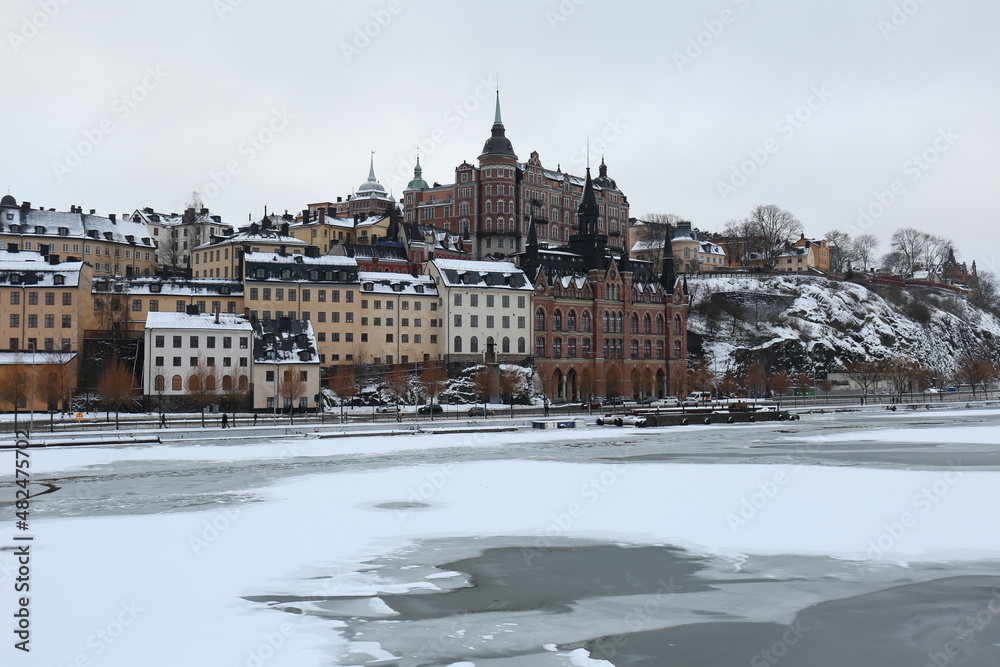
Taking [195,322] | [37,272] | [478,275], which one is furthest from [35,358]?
[478,275]

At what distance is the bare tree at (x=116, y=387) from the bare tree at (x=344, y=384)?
18.3 m

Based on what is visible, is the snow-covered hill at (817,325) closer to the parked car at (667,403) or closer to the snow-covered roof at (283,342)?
the parked car at (667,403)

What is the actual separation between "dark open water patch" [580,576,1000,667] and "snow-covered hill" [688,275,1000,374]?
12379 cm

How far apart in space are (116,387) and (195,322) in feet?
41.0

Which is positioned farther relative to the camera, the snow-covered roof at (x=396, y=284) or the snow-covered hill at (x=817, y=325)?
the snow-covered hill at (x=817, y=325)

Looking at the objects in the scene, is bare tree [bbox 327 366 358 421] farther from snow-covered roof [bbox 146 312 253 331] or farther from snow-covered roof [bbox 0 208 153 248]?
snow-covered roof [bbox 0 208 153 248]

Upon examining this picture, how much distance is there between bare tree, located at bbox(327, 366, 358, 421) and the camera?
93625mm

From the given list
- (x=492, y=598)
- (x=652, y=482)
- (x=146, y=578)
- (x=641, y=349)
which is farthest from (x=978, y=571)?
(x=641, y=349)

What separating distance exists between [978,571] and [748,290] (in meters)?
137

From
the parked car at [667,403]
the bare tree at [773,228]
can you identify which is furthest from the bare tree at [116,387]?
the bare tree at [773,228]

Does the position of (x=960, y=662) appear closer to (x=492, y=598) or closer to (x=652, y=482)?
(x=492, y=598)

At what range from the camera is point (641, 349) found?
409 feet

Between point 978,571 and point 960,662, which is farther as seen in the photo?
point 978,571

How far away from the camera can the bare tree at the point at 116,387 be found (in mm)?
79438
